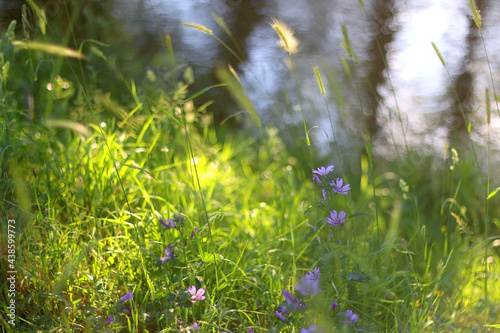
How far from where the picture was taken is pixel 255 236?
1.89 metres

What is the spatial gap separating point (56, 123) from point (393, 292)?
1300mm

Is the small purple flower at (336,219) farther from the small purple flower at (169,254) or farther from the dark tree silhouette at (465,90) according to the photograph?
the dark tree silhouette at (465,90)

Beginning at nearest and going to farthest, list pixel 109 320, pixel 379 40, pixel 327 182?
pixel 109 320 < pixel 327 182 < pixel 379 40

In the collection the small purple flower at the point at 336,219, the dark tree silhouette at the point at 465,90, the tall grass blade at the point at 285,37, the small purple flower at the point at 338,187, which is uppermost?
the tall grass blade at the point at 285,37

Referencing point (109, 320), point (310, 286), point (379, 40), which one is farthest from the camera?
point (379, 40)

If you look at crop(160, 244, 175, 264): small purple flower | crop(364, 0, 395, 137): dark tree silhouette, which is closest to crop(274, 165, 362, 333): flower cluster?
crop(160, 244, 175, 264): small purple flower

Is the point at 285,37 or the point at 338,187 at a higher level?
the point at 285,37

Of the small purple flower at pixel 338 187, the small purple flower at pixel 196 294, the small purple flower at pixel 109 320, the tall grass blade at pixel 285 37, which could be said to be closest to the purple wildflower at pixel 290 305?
the small purple flower at pixel 196 294

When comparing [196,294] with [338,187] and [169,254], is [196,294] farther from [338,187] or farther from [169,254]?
[338,187]

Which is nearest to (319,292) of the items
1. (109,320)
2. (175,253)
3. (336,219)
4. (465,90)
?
(336,219)

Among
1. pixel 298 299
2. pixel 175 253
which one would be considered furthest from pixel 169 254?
pixel 298 299

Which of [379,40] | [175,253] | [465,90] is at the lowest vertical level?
[465,90]

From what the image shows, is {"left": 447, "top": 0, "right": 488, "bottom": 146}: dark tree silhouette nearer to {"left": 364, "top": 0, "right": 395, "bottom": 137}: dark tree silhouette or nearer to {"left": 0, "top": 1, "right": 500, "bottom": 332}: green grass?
{"left": 364, "top": 0, "right": 395, "bottom": 137}: dark tree silhouette

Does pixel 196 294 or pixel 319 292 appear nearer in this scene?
pixel 319 292
